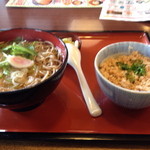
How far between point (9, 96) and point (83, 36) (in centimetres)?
66

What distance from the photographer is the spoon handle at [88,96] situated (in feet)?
2.37

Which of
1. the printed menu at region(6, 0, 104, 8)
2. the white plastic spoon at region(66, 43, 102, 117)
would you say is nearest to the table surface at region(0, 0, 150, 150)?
the printed menu at region(6, 0, 104, 8)

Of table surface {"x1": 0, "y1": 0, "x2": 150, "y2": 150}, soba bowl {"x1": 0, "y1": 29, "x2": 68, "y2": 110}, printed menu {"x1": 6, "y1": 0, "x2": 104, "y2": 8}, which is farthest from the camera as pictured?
printed menu {"x1": 6, "y1": 0, "x2": 104, "y2": 8}

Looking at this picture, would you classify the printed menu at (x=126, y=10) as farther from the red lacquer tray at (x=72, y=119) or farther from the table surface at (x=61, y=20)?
the red lacquer tray at (x=72, y=119)

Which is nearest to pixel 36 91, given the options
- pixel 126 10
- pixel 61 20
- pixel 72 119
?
pixel 72 119

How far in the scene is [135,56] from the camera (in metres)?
0.84

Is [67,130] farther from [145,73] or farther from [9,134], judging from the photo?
[145,73]

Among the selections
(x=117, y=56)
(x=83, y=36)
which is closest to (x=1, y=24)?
(x=83, y=36)

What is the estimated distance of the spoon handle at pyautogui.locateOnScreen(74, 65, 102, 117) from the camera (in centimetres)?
72

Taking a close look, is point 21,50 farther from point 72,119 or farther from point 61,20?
point 61,20

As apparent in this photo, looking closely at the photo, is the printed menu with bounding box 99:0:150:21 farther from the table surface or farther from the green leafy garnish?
the green leafy garnish

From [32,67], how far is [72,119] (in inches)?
9.6

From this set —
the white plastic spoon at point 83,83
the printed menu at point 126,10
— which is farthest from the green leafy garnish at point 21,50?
the printed menu at point 126,10

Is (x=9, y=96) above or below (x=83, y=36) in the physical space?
above
